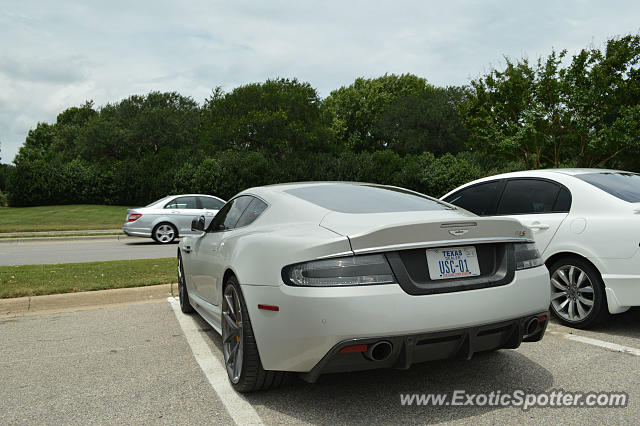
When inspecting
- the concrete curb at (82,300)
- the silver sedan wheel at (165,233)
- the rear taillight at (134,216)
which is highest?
the rear taillight at (134,216)

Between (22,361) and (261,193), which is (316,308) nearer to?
(261,193)

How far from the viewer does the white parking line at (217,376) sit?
3.19 metres

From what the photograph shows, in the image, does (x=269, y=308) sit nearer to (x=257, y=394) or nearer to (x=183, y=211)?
(x=257, y=394)

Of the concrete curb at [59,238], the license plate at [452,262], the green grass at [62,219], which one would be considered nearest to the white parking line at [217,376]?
the license plate at [452,262]

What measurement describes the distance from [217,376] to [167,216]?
1335 cm

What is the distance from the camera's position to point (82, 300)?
6602 mm

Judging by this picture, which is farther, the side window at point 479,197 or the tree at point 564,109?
the tree at point 564,109

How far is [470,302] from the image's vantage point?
3070 millimetres

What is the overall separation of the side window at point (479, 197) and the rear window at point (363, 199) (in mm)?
1941

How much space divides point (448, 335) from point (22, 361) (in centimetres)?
359

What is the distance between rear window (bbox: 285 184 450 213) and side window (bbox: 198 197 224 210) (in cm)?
1304

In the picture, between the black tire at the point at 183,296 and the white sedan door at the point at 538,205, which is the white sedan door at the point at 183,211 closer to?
the black tire at the point at 183,296

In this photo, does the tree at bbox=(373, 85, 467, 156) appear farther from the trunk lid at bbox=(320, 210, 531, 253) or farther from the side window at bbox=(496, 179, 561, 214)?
the trunk lid at bbox=(320, 210, 531, 253)

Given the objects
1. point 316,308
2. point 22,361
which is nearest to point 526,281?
point 316,308
